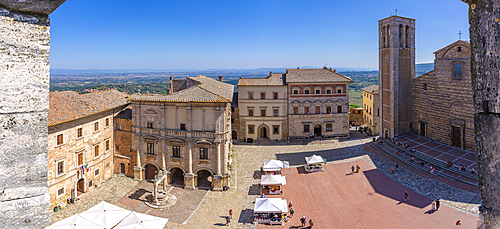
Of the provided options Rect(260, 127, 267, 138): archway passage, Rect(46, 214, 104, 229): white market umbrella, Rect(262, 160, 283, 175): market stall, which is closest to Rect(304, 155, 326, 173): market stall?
Rect(262, 160, 283, 175): market stall

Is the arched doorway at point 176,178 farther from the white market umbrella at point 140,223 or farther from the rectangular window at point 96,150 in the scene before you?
the white market umbrella at point 140,223

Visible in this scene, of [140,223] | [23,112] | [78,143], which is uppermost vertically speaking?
[23,112]

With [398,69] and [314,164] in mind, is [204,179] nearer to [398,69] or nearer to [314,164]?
[314,164]

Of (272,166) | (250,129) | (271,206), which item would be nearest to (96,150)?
(272,166)

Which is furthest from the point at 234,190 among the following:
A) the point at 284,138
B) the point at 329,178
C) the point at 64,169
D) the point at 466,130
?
the point at 466,130

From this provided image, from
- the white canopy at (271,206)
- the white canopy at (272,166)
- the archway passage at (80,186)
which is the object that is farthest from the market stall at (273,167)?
the archway passage at (80,186)

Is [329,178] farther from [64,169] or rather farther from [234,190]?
[64,169]
